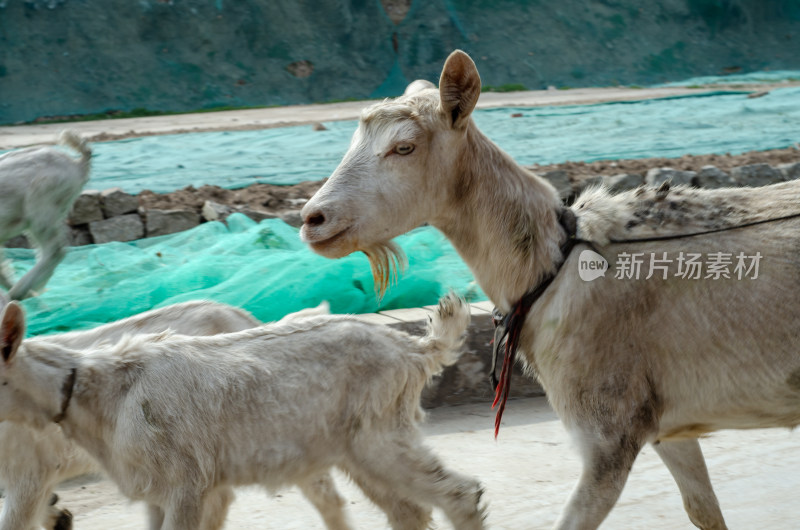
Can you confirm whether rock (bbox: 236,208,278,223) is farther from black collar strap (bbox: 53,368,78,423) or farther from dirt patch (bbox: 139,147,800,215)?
black collar strap (bbox: 53,368,78,423)

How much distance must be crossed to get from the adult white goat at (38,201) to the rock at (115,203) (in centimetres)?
168

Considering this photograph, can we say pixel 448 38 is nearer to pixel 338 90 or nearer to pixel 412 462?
pixel 338 90

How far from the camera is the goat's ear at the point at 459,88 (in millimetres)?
3299

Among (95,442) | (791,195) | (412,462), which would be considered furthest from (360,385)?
(791,195)

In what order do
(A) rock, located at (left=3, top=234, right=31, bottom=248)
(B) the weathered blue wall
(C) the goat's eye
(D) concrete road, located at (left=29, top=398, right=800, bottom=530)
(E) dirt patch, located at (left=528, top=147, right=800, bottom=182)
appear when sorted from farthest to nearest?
(B) the weathered blue wall → (E) dirt patch, located at (left=528, top=147, right=800, bottom=182) → (A) rock, located at (left=3, top=234, right=31, bottom=248) → (D) concrete road, located at (left=29, top=398, right=800, bottom=530) → (C) the goat's eye

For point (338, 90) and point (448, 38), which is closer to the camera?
point (338, 90)

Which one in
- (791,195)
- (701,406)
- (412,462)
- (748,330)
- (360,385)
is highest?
(791,195)

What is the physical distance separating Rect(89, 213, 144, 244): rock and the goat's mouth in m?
5.74

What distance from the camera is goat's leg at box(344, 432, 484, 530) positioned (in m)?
3.80

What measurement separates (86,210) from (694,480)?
638 centimetres

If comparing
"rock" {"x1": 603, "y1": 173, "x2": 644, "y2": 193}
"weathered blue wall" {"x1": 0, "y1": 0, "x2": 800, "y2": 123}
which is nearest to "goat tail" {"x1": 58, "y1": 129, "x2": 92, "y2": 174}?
"rock" {"x1": 603, "y1": 173, "x2": 644, "y2": 193}

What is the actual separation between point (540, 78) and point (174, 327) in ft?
66.0

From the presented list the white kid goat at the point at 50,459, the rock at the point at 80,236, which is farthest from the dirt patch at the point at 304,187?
the white kid goat at the point at 50,459

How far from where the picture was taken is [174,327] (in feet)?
14.4
